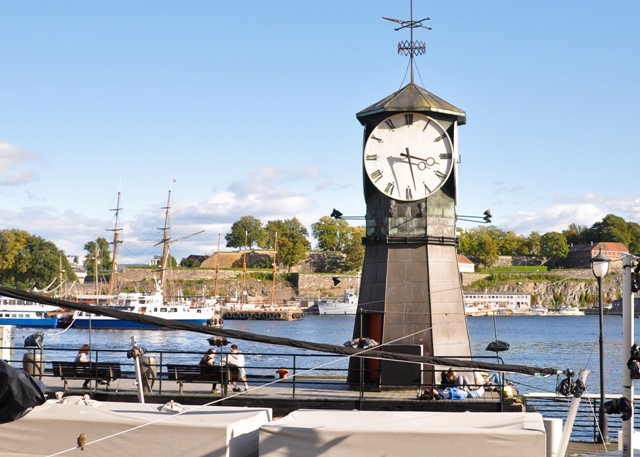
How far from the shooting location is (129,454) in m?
11.5

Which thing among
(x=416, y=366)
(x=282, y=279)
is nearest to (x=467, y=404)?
(x=416, y=366)

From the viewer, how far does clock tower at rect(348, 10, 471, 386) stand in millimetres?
18484

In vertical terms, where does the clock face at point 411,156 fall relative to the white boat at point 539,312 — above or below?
above

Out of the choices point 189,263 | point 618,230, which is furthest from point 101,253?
point 618,230

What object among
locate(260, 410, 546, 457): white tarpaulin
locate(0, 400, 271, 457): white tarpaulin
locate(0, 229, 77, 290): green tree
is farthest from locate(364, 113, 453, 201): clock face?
locate(0, 229, 77, 290): green tree

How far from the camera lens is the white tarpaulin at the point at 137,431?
11195mm

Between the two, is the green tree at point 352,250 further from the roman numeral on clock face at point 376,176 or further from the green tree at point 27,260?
the roman numeral on clock face at point 376,176

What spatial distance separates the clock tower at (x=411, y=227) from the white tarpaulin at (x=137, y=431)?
22.8 ft

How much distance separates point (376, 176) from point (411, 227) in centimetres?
138

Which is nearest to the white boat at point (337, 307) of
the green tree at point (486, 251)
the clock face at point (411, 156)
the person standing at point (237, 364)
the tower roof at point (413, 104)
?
the green tree at point (486, 251)

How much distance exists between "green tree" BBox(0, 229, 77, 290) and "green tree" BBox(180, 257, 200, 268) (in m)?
53.5

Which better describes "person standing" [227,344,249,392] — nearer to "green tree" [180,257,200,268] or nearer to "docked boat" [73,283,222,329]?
"docked boat" [73,283,222,329]

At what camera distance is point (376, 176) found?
19203 mm

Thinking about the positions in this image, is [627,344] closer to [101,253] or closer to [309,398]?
[309,398]
